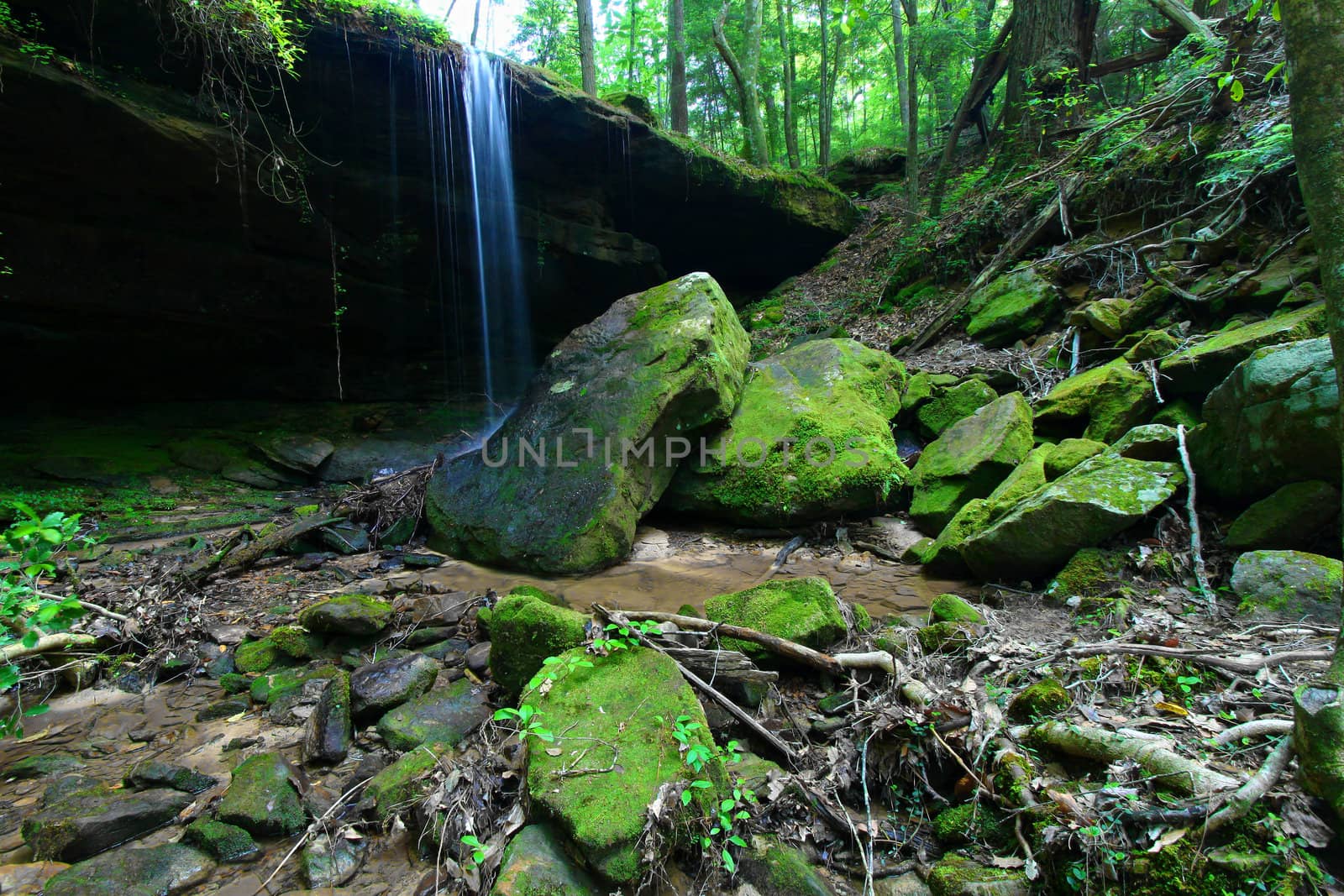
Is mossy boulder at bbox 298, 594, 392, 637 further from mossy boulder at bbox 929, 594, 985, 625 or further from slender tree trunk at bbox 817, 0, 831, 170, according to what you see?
slender tree trunk at bbox 817, 0, 831, 170

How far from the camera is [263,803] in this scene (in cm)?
223

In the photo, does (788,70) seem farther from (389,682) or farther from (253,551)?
(389,682)

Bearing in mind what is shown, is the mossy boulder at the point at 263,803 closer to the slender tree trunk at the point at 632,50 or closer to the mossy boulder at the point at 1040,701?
the mossy boulder at the point at 1040,701

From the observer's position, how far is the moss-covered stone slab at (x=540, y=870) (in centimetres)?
174

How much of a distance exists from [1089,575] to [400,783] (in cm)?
373

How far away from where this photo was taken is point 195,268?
326 inches

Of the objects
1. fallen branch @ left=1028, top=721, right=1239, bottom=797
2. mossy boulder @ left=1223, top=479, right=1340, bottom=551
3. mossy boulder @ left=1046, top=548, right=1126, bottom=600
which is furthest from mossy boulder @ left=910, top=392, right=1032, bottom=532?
fallen branch @ left=1028, top=721, right=1239, bottom=797

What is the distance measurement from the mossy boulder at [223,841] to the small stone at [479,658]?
124cm

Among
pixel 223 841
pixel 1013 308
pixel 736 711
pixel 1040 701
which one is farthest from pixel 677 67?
pixel 223 841

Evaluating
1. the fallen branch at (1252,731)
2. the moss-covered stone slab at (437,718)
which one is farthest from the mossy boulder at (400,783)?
the fallen branch at (1252,731)

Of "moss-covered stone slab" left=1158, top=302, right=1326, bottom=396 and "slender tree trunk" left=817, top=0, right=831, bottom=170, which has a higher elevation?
"slender tree trunk" left=817, top=0, right=831, bottom=170

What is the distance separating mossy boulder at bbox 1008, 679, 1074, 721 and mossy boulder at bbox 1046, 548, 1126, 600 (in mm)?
1394

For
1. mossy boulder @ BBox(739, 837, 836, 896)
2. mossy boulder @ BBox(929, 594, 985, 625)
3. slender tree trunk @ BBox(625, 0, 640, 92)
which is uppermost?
slender tree trunk @ BBox(625, 0, 640, 92)

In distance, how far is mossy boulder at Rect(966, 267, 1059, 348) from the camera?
6824 millimetres
